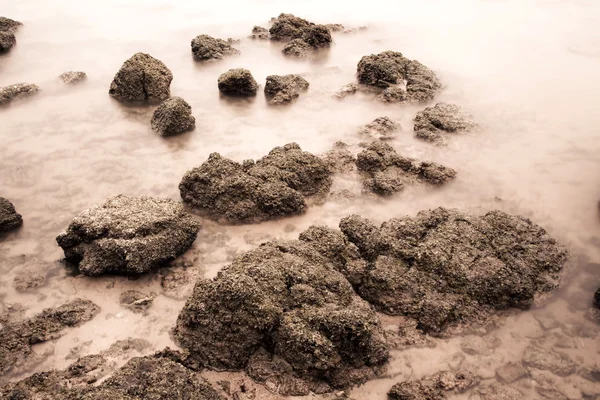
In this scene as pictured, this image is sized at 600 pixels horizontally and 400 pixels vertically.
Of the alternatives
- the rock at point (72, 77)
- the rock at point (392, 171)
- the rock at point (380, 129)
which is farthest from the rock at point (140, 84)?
the rock at point (392, 171)

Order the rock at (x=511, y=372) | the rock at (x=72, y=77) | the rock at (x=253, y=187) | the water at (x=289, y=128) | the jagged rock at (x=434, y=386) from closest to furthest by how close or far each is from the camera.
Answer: the jagged rock at (x=434, y=386) < the rock at (x=511, y=372) < the water at (x=289, y=128) < the rock at (x=253, y=187) < the rock at (x=72, y=77)

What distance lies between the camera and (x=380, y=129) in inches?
345

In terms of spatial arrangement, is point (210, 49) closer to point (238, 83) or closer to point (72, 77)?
point (238, 83)

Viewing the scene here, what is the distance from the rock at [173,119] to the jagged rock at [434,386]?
5902 millimetres

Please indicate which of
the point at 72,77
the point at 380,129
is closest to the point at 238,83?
the point at 380,129

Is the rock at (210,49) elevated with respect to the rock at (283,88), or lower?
elevated

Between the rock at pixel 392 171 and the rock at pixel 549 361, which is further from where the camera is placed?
the rock at pixel 392 171

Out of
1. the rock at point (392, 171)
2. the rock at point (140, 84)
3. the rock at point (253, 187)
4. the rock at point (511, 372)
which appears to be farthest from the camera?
the rock at point (140, 84)

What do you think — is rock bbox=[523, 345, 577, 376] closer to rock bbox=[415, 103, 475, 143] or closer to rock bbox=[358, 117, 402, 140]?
rock bbox=[415, 103, 475, 143]

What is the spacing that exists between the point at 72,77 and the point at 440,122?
7755 mm

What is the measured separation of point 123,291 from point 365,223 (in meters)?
2.99

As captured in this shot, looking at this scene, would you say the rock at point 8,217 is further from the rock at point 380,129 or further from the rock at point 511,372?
the rock at point 511,372

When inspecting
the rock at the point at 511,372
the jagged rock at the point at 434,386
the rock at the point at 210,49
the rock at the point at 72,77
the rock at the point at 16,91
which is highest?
the rock at the point at 210,49

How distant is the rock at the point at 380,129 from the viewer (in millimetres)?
8594
